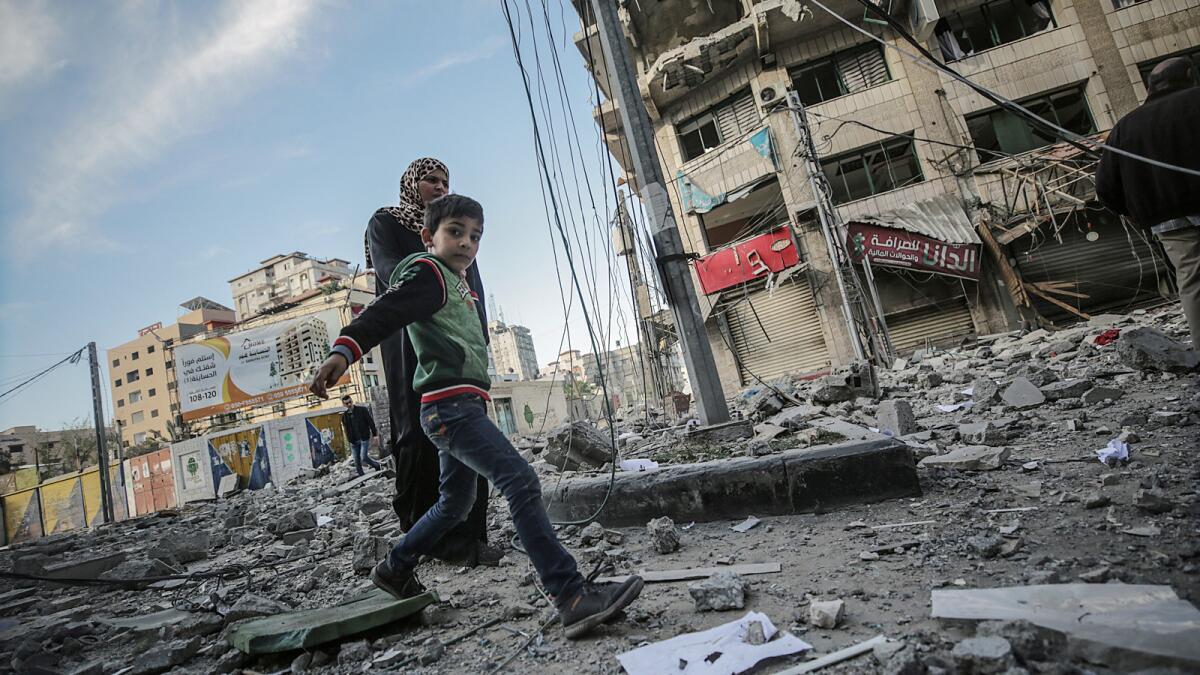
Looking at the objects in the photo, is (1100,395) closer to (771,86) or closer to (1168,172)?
(1168,172)

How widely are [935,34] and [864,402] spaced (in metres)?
12.5

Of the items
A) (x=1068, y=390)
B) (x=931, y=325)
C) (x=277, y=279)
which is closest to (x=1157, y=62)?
(x=931, y=325)

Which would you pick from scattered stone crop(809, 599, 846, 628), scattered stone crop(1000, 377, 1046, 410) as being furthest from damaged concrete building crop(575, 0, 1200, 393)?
scattered stone crop(809, 599, 846, 628)

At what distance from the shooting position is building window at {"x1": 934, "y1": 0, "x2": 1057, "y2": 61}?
13.2 metres

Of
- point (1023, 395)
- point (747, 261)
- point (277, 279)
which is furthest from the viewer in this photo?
point (277, 279)

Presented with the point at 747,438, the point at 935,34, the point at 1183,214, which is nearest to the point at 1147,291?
the point at 935,34

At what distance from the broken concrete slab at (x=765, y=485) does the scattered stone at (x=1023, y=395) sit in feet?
8.33

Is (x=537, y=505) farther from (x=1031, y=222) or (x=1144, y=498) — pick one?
(x=1031, y=222)

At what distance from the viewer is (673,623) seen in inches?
68.4

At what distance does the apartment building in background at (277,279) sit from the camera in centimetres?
6450

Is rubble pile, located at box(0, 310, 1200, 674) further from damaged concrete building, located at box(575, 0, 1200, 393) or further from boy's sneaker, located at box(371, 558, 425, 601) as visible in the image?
damaged concrete building, located at box(575, 0, 1200, 393)

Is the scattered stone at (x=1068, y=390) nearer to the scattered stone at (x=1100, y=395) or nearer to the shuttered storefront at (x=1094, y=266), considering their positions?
the scattered stone at (x=1100, y=395)

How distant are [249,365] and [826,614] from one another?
3233 centimetres

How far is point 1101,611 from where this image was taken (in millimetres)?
1256
